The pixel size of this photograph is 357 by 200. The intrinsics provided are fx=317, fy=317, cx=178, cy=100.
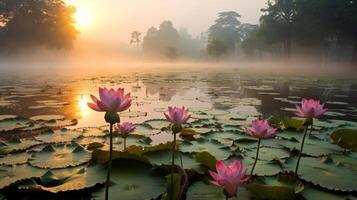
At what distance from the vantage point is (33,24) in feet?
145

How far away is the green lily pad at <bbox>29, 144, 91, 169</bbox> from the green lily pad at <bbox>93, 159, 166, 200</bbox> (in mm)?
505

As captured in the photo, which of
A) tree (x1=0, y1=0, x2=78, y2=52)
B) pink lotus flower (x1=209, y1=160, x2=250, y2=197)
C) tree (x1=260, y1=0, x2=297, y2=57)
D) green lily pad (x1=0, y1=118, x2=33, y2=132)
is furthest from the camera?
tree (x1=0, y1=0, x2=78, y2=52)

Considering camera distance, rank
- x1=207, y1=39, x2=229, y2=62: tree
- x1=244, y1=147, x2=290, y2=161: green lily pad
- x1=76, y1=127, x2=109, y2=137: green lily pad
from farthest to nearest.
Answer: x1=207, y1=39, x2=229, y2=62: tree < x1=76, y1=127, x2=109, y2=137: green lily pad < x1=244, y1=147, x2=290, y2=161: green lily pad

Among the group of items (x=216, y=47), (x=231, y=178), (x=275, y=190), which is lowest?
(x=275, y=190)

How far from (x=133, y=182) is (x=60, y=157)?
1004mm

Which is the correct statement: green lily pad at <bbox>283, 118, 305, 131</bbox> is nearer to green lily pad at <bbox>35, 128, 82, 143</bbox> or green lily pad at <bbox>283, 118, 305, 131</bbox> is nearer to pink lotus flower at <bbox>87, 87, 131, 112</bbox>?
green lily pad at <bbox>35, 128, 82, 143</bbox>

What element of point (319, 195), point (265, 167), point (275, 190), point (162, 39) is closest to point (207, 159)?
point (265, 167)

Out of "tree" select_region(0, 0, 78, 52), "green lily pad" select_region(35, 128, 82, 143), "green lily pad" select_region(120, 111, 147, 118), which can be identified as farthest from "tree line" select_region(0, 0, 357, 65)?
"green lily pad" select_region(35, 128, 82, 143)

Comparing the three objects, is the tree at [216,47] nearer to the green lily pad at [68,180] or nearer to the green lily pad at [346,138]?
the green lily pad at [346,138]

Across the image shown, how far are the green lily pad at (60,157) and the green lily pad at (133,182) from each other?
505 millimetres

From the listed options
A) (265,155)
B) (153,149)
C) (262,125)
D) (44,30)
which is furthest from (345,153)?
(44,30)

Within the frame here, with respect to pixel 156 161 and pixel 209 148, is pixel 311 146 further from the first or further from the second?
pixel 156 161

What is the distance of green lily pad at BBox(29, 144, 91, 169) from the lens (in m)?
2.61

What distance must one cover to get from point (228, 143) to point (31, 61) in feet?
178
